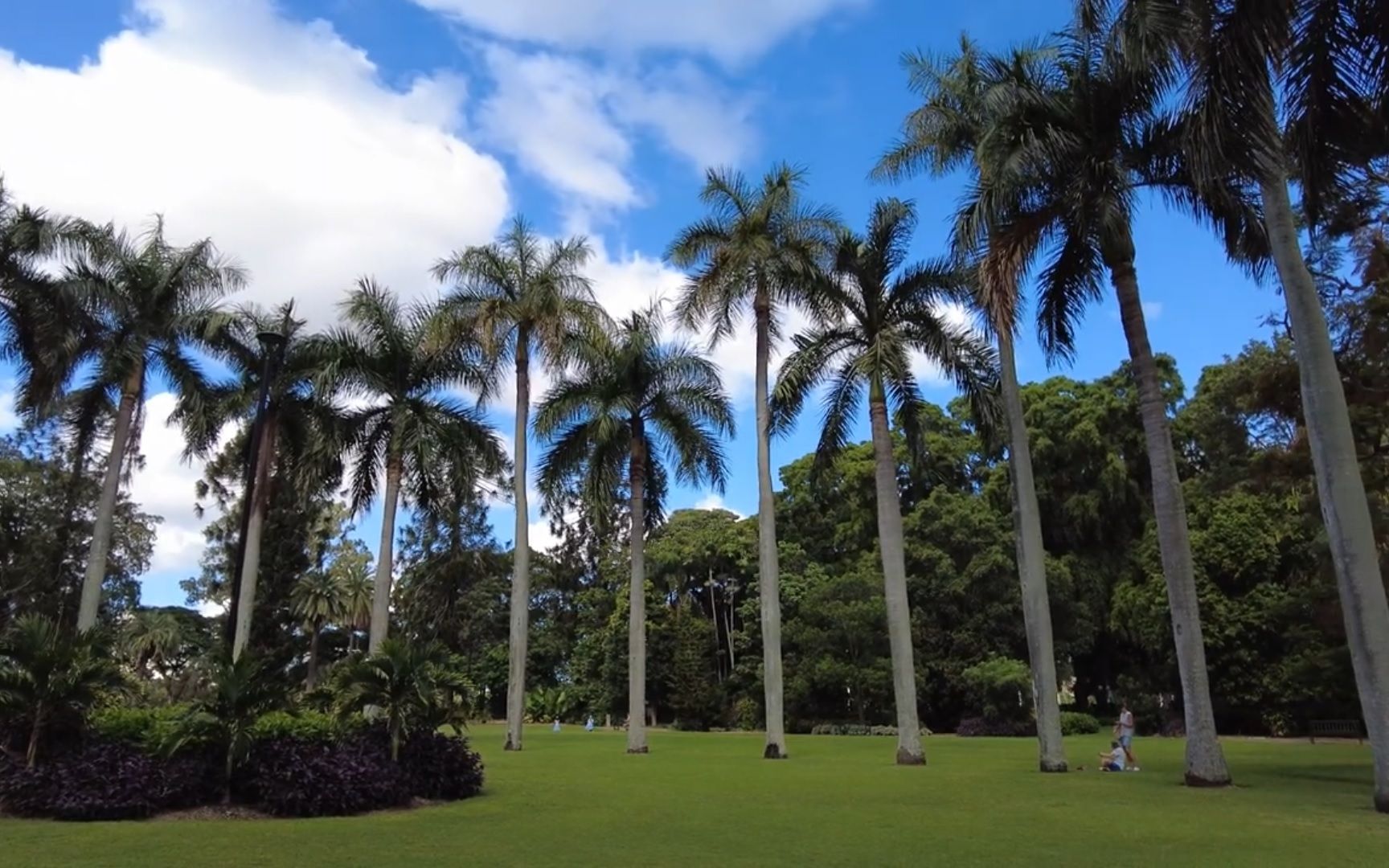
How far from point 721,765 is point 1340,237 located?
53.6 feet

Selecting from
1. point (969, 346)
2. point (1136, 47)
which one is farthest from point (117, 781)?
point (969, 346)

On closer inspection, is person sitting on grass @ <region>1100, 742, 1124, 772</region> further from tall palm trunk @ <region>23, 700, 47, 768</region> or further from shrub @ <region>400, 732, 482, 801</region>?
tall palm trunk @ <region>23, 700, 47, 768</region>

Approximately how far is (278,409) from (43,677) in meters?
17.1

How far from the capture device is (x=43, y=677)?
1193 cm

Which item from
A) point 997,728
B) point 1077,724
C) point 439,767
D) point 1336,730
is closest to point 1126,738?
point 439,767

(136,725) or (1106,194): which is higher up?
(1106,194)

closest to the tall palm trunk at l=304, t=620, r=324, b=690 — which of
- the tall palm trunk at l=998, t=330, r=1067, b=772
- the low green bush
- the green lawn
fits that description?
the green lawn

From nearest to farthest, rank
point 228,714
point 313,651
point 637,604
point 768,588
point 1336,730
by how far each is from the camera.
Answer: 1. point 228,714
2. point 768,588
3. point 637,604
4. point 1336,730
5. point 313,651

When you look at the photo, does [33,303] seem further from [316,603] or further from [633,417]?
[316,603]

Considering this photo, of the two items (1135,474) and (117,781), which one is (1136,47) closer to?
(117,781)

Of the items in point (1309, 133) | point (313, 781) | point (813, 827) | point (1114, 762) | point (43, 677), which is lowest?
point (813, 827)

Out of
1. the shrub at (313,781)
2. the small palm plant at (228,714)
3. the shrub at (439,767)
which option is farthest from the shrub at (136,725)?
the shrub at (439,767)

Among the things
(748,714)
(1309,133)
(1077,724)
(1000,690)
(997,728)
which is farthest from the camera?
(748,714)

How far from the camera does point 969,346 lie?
21.0 meters
